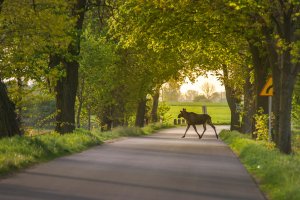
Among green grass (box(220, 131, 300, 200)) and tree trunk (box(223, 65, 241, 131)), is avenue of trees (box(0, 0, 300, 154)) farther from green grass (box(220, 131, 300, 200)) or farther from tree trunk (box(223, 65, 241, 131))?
tree trunk (box(223, 65, 241, 131))

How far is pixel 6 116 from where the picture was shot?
21.9m

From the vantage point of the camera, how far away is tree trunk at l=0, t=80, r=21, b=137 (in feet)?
70.9

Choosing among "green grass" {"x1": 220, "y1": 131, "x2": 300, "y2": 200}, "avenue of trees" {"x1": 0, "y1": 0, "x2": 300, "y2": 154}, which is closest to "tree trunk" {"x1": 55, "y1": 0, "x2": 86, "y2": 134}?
"avenue of trees" {"x1": 0, "y1": 0, "x2": 300, "y2": 154}

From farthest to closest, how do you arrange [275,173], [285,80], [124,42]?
[124,42], [285,80], [275,173]

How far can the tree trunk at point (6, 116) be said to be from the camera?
70.9ft

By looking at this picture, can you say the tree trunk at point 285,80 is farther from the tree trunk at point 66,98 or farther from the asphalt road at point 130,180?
the tree trunk at point 66,98

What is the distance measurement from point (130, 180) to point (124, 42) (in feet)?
52.4

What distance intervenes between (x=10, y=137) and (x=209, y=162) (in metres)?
6.41

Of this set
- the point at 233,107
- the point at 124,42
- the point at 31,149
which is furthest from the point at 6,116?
the point at 233,107

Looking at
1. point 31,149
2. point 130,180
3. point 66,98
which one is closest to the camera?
point 130,180

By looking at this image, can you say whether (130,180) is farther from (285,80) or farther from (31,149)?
(285,80)

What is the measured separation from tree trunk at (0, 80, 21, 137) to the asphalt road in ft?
8.75

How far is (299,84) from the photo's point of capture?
43.9 metres

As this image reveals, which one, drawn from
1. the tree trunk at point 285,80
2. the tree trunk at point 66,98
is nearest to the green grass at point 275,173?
the tree trunk at point 285,80
